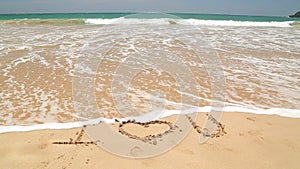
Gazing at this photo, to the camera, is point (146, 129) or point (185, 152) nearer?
point (185, 152)

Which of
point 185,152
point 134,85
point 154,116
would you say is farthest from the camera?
point 134,85

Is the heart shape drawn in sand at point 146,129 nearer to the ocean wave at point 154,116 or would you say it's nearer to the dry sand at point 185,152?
the ocean wave at point 154,116

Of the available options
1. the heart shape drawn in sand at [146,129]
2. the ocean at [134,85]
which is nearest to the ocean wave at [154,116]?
the ocean at [134,85]

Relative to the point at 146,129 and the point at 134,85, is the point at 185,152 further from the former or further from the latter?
the point at 134,85

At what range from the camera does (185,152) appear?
3.22 metres

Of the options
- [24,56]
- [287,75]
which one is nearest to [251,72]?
[287,75]

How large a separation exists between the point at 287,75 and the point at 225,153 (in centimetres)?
488

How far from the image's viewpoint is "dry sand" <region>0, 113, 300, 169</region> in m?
2.98

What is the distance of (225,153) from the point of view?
10.6 ft

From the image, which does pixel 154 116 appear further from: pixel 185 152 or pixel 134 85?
pixel 134 85

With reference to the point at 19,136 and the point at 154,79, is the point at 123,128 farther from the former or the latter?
the point at 154,79

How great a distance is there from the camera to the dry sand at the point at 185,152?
2.98 m

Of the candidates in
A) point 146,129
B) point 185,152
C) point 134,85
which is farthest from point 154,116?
point 134,85

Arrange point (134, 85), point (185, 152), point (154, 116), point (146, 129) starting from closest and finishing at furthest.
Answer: point (185, 152), point (146, 129), point (154, 116), point (134, 85)
